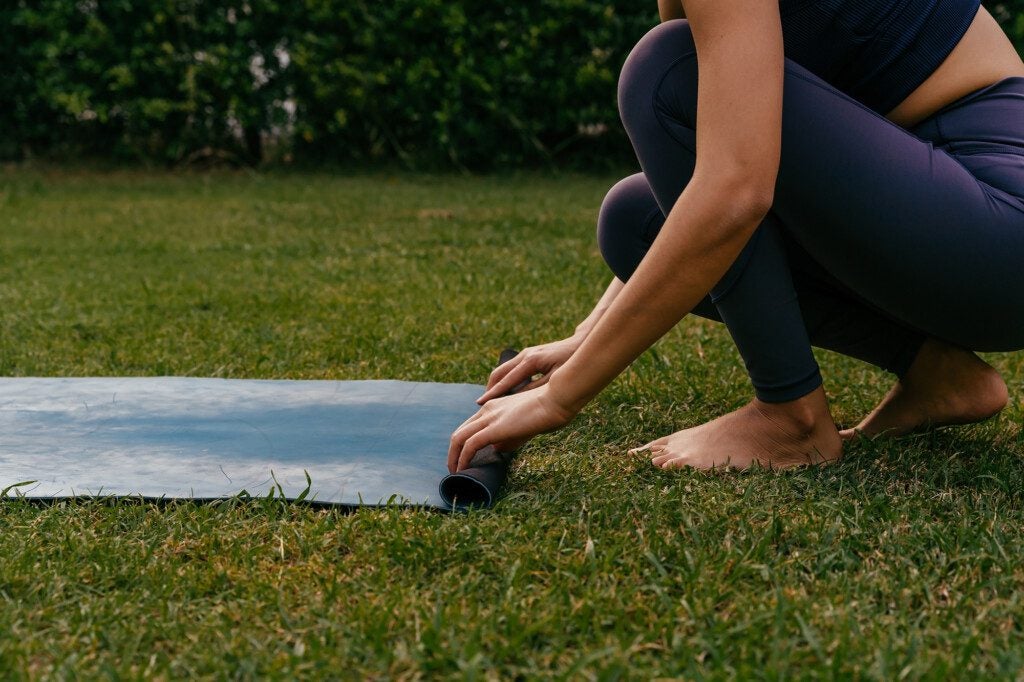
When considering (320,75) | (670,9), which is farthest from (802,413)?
(320,75)

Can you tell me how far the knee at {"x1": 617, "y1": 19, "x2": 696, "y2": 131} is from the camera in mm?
1668

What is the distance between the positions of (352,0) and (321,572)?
265 inches

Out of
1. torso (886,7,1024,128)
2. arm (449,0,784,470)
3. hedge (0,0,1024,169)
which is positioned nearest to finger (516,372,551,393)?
arm (449,0,784,470)

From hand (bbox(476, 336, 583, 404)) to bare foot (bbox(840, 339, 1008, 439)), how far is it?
23.4 inches

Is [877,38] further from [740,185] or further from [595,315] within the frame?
[595,315]

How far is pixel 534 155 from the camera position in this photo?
8.02m

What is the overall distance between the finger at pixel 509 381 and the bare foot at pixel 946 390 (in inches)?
25.8

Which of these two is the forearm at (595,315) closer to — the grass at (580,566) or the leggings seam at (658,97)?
the grass at (580,566)

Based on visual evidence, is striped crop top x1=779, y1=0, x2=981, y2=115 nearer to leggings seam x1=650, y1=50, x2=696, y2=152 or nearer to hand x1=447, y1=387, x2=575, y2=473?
leggings seam x1=650, y1=50, x2=696, y2=152

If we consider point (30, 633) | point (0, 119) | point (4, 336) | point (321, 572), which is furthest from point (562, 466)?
point (0, 119)

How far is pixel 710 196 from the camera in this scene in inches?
57.7

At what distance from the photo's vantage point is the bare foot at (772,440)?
177cm

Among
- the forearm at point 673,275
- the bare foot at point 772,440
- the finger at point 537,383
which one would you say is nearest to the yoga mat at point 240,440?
the finger at point 537,383

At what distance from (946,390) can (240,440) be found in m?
1.33
